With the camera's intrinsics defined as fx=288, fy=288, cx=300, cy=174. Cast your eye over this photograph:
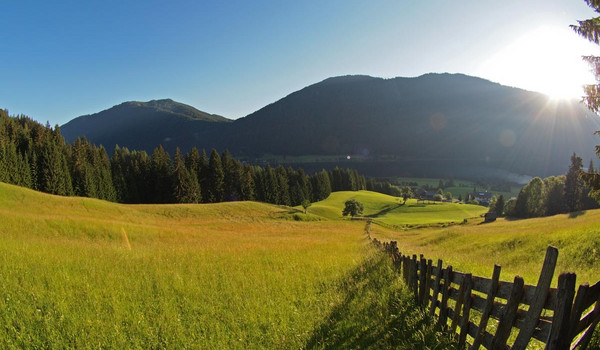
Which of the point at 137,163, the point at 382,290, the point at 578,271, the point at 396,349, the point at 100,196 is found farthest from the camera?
the point at 137,163

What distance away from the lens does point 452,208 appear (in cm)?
10888

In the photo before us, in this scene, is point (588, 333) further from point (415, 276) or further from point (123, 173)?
point (123, 173)

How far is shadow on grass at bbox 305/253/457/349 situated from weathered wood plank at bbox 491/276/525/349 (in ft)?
3.57

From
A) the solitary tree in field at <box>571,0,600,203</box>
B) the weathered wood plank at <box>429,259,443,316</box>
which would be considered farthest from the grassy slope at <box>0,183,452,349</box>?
the solitary tree in field at <box>571,0,600,203</box>

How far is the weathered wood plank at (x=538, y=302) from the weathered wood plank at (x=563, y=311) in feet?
0.47

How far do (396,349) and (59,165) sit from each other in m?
81.9

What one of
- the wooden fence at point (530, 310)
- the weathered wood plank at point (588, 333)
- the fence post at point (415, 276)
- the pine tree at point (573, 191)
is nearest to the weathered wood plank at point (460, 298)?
the wooden fence at point (530, 310)

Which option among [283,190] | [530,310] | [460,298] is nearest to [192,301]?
[460,298]

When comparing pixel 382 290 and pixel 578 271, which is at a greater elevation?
pixel 382 290

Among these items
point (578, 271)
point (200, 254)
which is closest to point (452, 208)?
point (578, 271)

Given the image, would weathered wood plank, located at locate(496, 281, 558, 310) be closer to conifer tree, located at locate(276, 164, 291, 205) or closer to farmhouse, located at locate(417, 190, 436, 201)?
conifer tree, located at locate(276, 164, 291, 205)

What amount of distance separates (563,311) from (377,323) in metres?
3.64

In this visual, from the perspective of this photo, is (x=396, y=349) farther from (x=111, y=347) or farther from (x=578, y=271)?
(x=578, y=271)

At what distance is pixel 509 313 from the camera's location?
159 inches
